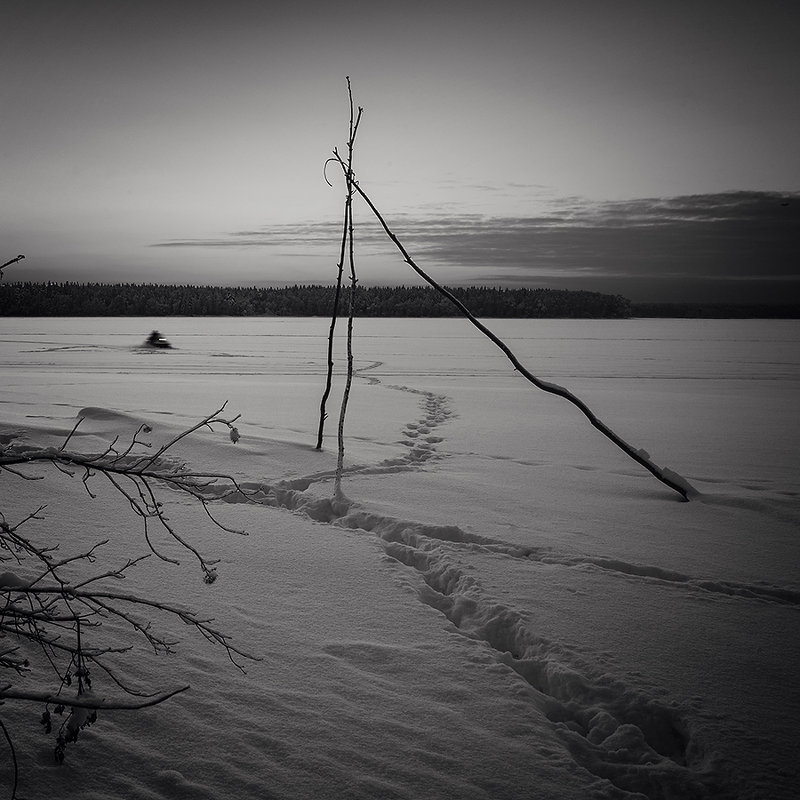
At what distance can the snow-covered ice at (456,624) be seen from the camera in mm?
1798

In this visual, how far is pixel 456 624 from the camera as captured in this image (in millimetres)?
2717

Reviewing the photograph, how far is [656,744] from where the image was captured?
200 cm

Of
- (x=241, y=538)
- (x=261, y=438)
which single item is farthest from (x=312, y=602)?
(x=261, y=438)

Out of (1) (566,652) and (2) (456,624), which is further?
(2) (456,624)

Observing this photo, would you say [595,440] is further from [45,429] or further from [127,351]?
[127,351]

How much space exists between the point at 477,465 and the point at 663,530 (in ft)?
6.78

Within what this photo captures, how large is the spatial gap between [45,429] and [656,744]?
6233mm

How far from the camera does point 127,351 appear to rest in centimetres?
2125

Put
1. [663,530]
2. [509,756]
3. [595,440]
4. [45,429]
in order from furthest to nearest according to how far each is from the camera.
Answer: [595,440] < [45,429] < [663,530] < [509,756]

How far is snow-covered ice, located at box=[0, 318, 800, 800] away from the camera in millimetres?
1798

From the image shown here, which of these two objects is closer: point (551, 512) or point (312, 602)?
point (312, 602)

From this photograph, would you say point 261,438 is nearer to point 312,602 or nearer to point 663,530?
point 312,602

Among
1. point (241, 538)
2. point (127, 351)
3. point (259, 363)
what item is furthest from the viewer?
point (127, 351)

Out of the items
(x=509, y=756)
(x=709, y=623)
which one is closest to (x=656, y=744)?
(x=509, y=756)
